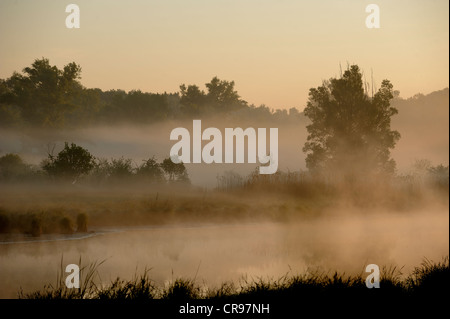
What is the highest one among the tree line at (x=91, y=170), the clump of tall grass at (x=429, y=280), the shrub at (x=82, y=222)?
the tree line at (x=91, y=170)

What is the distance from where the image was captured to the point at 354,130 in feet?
92.8

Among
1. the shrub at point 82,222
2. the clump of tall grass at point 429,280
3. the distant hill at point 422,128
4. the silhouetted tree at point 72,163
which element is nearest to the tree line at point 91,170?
the silhouetted tree at point 72,163

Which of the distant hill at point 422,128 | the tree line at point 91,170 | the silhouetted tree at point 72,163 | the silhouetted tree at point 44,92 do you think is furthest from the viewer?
the distant hill at point 422,128

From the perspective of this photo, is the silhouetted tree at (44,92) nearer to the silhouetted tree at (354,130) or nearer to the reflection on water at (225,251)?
the silhouetted tree at (354,130)

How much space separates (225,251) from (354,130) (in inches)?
644

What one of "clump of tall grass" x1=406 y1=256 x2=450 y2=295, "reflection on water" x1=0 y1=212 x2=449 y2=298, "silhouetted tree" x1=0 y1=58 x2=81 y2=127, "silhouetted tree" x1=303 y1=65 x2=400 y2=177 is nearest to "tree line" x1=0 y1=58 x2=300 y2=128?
"silhouetted tree" x1=0 y1=58 x2=81 y2=127

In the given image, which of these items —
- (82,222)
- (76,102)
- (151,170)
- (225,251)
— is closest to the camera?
(225,251)

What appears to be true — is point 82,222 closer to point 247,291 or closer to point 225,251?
point 225,251

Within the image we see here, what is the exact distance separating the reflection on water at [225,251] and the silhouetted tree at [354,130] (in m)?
7.92

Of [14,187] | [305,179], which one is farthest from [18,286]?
[305,179]

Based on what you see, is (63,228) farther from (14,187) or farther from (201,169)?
(201,169)

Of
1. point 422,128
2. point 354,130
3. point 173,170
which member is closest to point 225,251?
point 173,170

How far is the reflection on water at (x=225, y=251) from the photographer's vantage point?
11.5m
